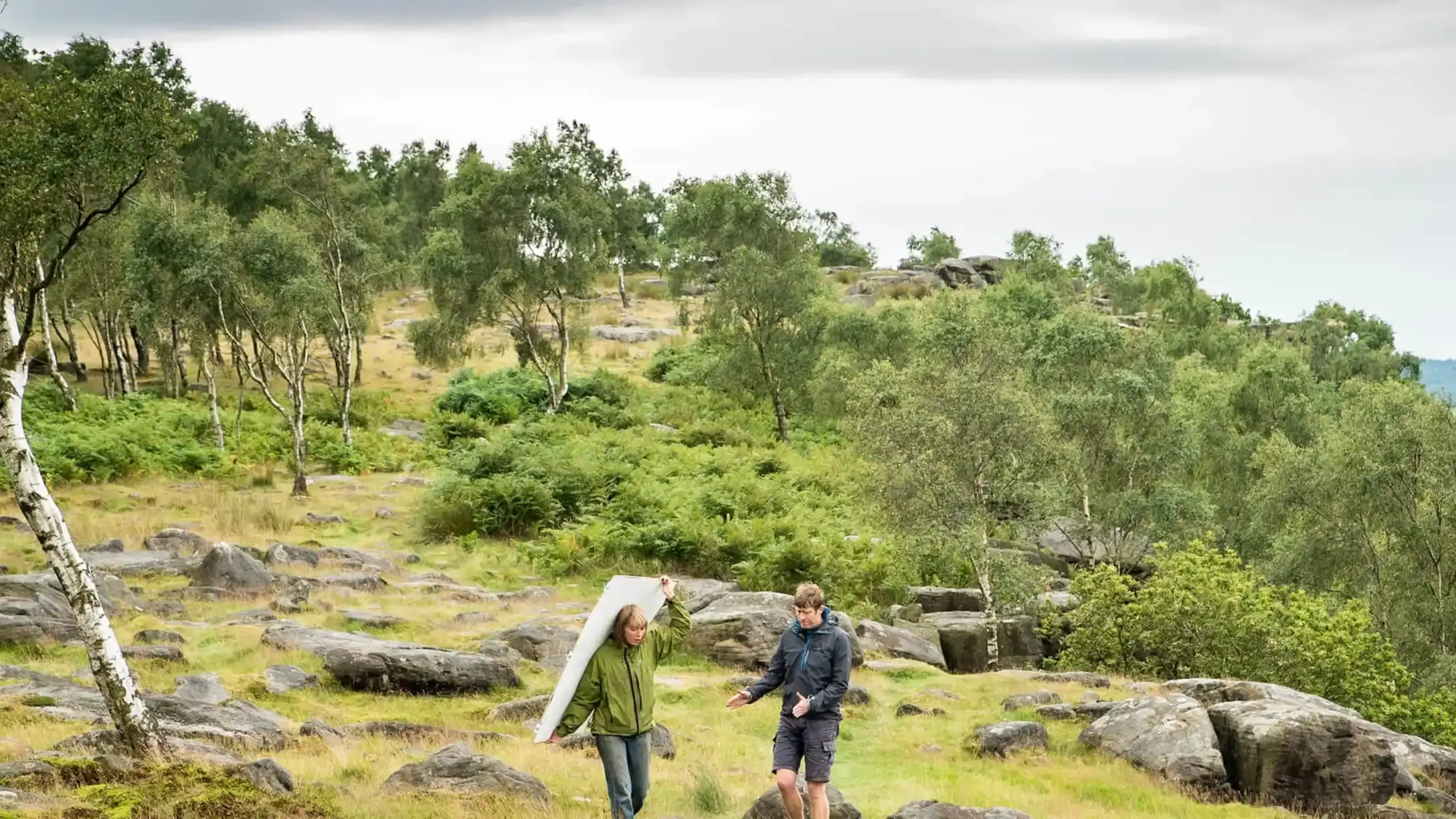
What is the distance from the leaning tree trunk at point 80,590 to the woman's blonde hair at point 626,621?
607 centimetres

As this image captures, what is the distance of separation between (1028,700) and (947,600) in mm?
12735

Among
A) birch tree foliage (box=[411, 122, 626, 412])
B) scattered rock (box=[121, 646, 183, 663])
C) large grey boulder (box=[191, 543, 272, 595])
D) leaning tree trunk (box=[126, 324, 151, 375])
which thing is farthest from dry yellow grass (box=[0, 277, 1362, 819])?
leaning tree trunk (box=[126, 324, 151, 375])

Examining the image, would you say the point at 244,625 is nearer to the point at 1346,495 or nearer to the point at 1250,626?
the point at 1250,626

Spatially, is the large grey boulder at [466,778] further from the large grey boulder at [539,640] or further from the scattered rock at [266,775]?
the large grey boulder at [539,640]

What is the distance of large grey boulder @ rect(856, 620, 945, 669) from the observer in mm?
26594

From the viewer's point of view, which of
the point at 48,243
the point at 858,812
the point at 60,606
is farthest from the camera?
the point at 48,243

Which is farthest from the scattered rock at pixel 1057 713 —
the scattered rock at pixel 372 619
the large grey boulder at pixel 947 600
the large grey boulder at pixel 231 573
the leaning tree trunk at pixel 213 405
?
the leaning tree trunk at pixel 213 405

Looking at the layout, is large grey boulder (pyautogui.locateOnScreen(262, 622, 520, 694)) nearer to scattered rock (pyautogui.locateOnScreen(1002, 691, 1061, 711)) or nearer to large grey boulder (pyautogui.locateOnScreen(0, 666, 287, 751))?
large grey boulder (pyautogui.locateOnScreen(0, 666, 287, 751))

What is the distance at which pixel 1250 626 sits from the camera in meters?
26.9

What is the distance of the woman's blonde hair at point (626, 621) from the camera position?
10.2 m

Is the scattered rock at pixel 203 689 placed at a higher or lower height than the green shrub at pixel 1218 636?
higher

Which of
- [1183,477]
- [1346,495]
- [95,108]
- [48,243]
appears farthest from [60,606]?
[1183,477]

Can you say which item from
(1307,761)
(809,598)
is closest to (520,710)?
A: (809,598)

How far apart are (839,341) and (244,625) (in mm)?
42204
